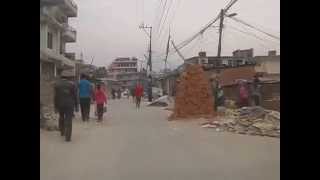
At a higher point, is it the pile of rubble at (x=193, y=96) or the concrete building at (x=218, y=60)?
the concrete building at (x=218, y=60)

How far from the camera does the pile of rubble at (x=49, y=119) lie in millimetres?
7281

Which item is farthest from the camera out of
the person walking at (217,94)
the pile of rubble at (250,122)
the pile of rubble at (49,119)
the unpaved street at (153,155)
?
the person walking at (217,94)

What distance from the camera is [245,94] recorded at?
40.0ft

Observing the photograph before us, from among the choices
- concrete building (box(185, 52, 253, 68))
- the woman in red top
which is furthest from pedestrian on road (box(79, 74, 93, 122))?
concrete building (box(185, 52, 253, 68))

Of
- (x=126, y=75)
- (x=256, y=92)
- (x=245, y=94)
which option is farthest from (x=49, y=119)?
(x=126, y=75)

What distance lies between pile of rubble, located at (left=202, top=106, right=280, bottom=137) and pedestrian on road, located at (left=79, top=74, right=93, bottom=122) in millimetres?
2472

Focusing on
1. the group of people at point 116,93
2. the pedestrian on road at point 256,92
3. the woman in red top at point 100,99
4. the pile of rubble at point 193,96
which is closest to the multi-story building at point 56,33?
the woman in red top at point 100,99

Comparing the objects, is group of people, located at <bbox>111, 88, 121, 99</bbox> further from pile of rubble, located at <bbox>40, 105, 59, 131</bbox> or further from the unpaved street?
pile of rubble, located at <bbox>40, 105, 59, 131</bbox>

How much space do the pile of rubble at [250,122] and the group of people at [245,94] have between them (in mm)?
647

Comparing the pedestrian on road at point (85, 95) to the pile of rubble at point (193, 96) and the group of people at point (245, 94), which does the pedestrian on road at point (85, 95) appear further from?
the group of people at point (245, 94)

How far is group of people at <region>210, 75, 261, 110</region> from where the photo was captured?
38.9 feet

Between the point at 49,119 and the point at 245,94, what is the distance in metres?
5.98
